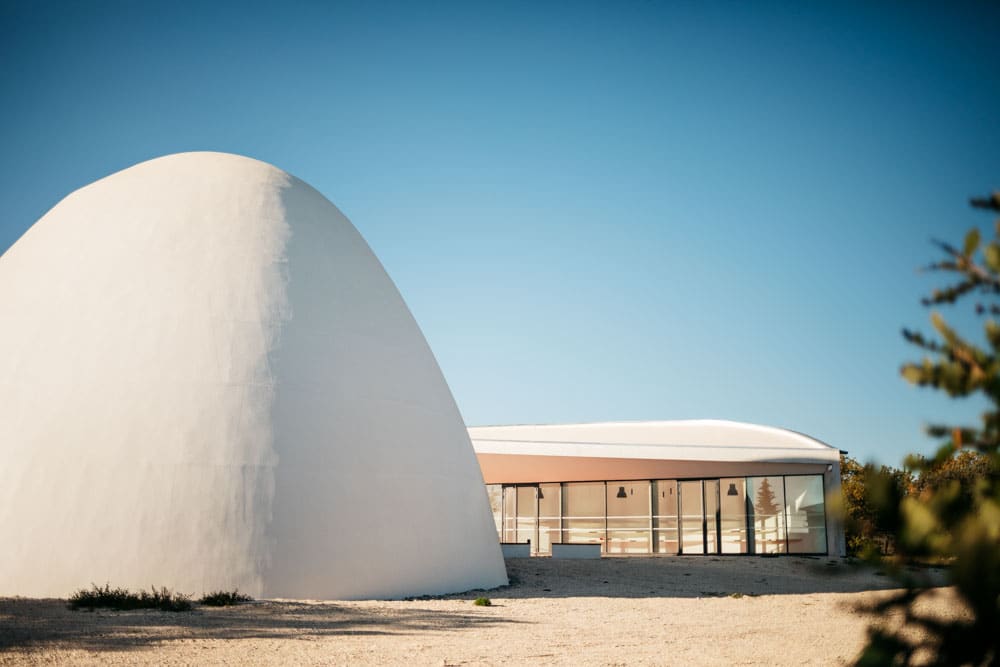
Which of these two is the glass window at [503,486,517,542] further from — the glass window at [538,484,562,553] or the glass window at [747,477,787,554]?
the glass window at [747,477,787,554]

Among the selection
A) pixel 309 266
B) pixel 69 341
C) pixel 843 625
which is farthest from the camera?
pixel 309 266

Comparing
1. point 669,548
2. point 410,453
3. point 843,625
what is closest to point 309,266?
point 410,453

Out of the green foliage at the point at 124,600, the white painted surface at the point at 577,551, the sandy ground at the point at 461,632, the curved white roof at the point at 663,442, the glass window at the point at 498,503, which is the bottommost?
the white painted surface at the point at 577,551

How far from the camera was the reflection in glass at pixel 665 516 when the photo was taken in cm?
3244

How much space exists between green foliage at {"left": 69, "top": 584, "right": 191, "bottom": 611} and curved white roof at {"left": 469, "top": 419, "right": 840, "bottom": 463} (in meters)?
18.6

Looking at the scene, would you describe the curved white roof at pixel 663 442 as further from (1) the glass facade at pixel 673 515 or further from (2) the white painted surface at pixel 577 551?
(2) the white painted surface at pixel 577 551

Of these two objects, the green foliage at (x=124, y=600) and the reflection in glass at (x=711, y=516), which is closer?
the green foliage at (x=124, y=600)

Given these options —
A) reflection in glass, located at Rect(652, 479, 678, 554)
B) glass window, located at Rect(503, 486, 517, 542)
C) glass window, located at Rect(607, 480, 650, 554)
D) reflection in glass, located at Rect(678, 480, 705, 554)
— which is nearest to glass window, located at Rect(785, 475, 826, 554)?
reflection in glass, located at Rect(678, 480, 705, 554)

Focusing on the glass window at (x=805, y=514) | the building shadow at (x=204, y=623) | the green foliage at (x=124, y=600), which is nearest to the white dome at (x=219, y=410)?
the green foliage at (x=124, y=600)

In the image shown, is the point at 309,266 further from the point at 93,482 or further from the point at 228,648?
the point at 228,648

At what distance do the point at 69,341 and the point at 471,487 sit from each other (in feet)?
27.2

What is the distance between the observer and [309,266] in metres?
16.6

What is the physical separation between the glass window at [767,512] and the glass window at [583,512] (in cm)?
666

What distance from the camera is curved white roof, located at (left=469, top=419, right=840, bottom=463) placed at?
29.1 meters
